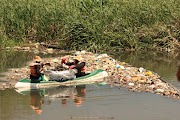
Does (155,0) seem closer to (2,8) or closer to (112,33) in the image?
(112,33)

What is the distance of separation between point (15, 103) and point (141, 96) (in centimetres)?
336

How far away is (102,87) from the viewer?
1173cm

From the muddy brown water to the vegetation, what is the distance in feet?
23.2

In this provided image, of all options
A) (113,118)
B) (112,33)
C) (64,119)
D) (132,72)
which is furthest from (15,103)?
(112,33)

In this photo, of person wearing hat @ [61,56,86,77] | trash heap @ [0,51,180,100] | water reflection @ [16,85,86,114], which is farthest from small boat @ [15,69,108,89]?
trash heap @ [0,51,180,100]

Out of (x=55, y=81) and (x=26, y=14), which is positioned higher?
(x=26, y=14)

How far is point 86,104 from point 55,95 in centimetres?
143

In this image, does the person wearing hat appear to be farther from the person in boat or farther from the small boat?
the person in boat

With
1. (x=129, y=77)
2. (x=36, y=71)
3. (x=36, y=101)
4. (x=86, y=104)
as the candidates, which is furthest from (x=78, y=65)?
(x=86, y=104)

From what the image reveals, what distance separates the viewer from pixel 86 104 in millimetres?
9750

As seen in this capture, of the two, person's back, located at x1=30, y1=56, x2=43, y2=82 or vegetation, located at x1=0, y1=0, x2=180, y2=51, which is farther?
vegetation, located at x1=0, y1=0, x2=180, y2=51

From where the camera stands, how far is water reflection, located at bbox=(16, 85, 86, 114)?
9.90m

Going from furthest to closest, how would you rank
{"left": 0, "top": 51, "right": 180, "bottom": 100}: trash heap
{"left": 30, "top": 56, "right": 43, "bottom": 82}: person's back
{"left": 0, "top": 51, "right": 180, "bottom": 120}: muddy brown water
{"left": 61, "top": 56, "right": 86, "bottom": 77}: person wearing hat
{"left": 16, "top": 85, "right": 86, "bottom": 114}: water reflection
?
{"left": 61, "top": 56, "right": 86, "bottom": 77}: person wearing hat → {"left": 30, "top": 56, "right": 43, "bottom": 82}: person's back → {"left": 0, "top": 51, "right": 180, "bottom": 100}: trash heap → {"left": 16, "top": 85, "right": 86, "bottom": 114}: water reflection → {"left": 0, "top": 51, "right": 180, "bottom": 120}: muddy brown water

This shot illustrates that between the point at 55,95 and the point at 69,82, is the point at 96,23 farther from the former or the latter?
the point at 55,95
